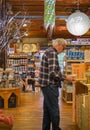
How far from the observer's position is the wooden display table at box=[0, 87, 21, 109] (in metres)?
7.64

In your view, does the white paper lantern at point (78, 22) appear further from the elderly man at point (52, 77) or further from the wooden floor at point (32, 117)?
the wooden floor at point (32, 117)

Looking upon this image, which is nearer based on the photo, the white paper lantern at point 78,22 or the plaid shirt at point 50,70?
the plaid shirt at point 50,70

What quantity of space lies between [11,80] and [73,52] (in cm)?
229

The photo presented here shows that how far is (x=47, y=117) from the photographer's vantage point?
4488mm

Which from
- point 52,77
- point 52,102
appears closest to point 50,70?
point 52,77

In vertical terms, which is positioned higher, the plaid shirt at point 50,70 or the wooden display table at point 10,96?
the plaid shirt at point 50,70

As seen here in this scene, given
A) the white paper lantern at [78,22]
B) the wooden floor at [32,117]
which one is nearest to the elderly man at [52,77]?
the wooden floor at [32,117]

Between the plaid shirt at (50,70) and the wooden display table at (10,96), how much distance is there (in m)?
3.59

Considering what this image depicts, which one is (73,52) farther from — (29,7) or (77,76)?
(77,76)

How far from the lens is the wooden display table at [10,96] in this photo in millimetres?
7637

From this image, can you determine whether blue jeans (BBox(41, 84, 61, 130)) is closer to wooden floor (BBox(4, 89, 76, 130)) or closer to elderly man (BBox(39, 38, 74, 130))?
elderly man (BBox(39, 38, 74, 130))

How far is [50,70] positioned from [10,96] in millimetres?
3918

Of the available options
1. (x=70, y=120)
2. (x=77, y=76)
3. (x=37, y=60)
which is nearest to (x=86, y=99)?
(x=77, y=76)

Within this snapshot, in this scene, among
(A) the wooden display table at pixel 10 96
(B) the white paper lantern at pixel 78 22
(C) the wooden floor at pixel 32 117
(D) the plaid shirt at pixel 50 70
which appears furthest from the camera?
(A) the wooden display table at pixel 10 96
